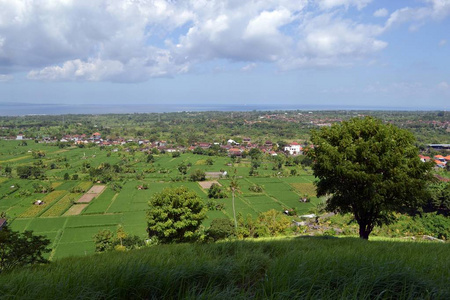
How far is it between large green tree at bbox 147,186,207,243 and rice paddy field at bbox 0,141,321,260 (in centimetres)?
596

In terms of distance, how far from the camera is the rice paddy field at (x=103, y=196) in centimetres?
2761

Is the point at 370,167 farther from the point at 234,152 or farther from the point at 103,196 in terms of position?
the point at 234,152

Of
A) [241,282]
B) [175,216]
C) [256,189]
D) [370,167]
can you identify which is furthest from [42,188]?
[241,282]

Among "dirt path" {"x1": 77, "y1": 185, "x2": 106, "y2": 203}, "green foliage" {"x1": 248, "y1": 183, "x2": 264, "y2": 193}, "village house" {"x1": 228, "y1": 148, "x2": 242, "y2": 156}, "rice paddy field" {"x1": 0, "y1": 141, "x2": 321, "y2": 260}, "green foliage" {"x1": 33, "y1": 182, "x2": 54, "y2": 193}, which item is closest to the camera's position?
"rice paddy field" {"x1": 0, "y1": 141, "x2": 321, "y2": 260}

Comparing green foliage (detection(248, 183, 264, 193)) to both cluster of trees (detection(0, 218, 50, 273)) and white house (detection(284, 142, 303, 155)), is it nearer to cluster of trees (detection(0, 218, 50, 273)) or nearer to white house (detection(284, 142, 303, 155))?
cluster of trees (detection(0, 218, 50, 273))

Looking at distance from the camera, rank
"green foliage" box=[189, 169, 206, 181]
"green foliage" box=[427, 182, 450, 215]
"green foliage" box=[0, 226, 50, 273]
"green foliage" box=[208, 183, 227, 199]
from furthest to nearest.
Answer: "green foliage" box=[189, 169, 206, 181]
"green foliage" box=[208, 183, 227, 199]
"green foliage" box=[427, 182, 450, 215]
"green foliage" box=[0, 226, 50, 273]

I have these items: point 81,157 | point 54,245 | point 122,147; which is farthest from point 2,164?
point 54,245

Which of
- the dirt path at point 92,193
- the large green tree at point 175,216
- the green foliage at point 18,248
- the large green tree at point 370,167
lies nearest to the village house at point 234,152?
the dirt path at point 92,193

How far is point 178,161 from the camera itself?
62.4 metres

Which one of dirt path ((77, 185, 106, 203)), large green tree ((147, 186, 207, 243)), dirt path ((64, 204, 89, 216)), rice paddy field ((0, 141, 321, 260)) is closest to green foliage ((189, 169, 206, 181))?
rice paddy field ((0, 141, 321, 260))

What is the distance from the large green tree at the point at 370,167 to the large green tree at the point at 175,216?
24.1ft

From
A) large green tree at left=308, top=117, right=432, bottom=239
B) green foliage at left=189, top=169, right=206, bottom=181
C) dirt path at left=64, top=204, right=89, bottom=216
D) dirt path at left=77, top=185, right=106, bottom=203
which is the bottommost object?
dirt path at left=64, top=204, right=89, bottom=216

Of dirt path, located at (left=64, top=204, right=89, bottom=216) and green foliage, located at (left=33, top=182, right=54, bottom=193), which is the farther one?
green foliage, located at (left=33, top=182, right=54, bottom=193)

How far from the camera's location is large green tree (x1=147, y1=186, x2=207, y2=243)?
13.7 meters
